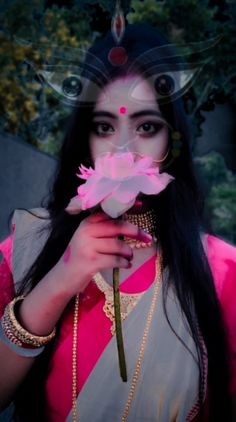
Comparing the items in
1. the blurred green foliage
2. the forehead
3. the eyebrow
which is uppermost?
the forehead

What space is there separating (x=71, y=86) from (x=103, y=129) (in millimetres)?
144

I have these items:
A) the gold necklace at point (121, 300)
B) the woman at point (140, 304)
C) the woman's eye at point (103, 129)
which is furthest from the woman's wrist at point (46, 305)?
the woman's eye at point (103, 129)

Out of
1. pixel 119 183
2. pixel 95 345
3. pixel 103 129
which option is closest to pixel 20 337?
pixel 95 345

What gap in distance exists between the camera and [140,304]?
105cm

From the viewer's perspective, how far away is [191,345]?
994 mm

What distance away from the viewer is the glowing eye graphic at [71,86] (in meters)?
0.89

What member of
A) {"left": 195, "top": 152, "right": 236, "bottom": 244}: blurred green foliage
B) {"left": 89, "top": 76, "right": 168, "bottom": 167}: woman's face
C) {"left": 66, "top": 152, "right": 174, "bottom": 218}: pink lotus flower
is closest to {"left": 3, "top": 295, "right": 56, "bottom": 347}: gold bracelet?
{"left": 66, "top": 152, "right": 174, "bottom": 218}: pink lotus flower

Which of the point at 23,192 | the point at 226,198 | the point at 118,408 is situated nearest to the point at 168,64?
the point at 118,408

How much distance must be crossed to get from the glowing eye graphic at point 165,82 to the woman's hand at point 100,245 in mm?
336

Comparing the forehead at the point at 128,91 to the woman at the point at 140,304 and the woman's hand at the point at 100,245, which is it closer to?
the woman at the point at 140,304

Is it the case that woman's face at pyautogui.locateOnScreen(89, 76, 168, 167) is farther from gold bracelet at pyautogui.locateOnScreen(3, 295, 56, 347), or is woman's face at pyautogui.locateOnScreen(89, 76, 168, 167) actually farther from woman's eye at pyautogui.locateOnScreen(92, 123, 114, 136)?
gold bracelet at pyautogui.locateOnScreen(3, 295, 56, 347)

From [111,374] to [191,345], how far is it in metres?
0.19

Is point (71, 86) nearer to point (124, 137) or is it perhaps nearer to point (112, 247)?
point (124, 137)

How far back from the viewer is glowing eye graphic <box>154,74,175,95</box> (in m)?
0.91
